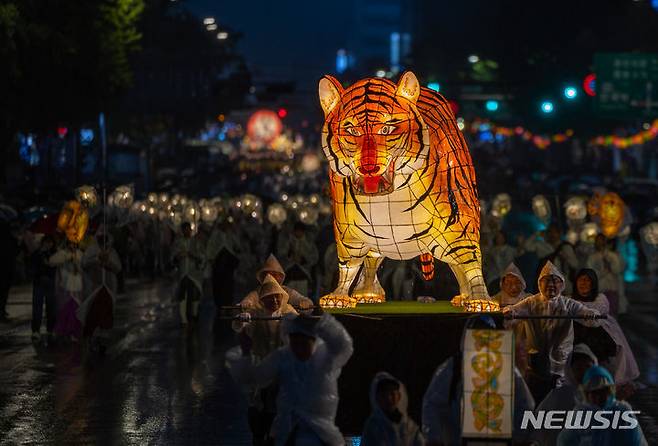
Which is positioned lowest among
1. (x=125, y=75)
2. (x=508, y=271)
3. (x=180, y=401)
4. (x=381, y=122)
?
(x=180, y=401)

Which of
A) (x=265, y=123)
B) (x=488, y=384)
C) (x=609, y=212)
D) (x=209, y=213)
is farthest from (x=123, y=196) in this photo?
(x=265, y=123)

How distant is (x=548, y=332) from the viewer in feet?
39.0

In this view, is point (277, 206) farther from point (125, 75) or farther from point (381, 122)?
point (381, 122)

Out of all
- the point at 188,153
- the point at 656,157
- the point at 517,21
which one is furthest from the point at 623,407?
the point at 188,153

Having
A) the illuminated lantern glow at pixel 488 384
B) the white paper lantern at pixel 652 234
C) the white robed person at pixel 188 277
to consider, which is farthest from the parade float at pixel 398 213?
the white paper lantern at pixel 652 234

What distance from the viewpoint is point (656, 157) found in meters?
78.9

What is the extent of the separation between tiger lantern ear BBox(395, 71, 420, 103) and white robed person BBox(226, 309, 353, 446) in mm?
2603

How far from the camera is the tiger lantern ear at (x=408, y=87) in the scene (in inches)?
472

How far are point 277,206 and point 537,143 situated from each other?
85571mm

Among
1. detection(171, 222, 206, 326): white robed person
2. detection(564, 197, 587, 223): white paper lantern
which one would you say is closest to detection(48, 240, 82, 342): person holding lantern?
detection(171, 222, 206, 326): white robed person

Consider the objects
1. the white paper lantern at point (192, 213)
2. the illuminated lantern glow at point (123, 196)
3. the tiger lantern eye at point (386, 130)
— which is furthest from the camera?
the white paper lantern at point (192, 213)

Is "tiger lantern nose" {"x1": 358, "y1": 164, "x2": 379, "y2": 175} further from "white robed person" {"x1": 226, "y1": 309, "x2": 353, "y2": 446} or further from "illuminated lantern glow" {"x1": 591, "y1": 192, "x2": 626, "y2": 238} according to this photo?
"illuminated lantern glow" {"x1": 591, "y1": 192, "x2": 626, "y2": 238}

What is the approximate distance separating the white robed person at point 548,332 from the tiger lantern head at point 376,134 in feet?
4.30

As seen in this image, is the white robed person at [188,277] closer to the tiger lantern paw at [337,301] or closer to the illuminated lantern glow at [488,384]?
the tiger lantern paw at [337,301]
